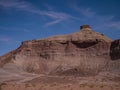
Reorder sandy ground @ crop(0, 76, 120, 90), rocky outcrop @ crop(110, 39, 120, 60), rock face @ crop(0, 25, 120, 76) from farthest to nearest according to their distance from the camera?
rock face @ crop(0, 25, 120, 76) < rocky outcrop @ crop(110, 39, 120, 60) < sandy ground @ crop(0, 76, 120, 90)

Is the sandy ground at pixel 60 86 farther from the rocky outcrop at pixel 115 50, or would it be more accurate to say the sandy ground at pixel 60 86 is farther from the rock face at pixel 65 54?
the rocky outcrop at pixel 115 50

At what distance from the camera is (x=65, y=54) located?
2820 inches

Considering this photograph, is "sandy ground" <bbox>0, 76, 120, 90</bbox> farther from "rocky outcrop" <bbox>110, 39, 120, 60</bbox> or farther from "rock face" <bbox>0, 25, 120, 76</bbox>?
"rocky outcrop" <bbox>110, 39, 120, 60</bbox>

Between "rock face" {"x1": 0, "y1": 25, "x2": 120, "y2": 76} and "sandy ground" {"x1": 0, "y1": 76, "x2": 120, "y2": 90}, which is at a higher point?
"rock face" {"x1": 0, "y1": 25, "x2": 120, "y2": 76}

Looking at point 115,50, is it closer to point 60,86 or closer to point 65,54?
point 65,54

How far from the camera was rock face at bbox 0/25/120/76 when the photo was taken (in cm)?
6500

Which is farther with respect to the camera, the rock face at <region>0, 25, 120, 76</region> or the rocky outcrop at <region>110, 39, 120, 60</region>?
the rock face at <region>0, 25, 120, 76</region>

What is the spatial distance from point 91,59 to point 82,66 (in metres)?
3.60

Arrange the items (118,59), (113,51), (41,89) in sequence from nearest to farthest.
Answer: (41,89)
(118,59)
(113,51)

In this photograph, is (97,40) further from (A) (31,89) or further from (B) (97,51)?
(A) (31,89)

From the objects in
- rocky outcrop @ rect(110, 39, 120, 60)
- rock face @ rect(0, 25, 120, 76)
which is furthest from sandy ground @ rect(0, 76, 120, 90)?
rocky outcrop @ rect(110, 39, 120, 60)

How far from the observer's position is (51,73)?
2542 inches

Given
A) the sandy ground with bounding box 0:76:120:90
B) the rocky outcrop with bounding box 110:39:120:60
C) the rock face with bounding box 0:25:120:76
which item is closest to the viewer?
the sandy ground with bounding box 0:76:120:90

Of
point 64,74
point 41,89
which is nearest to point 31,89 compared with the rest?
point 41,89
